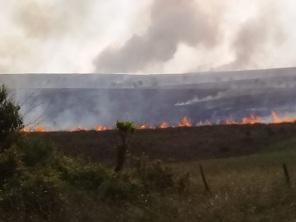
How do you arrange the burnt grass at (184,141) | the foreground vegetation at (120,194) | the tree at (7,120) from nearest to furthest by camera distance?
the foreground vegetation at (120,194), the tree at (7,120), the burnt grass at (184,141)

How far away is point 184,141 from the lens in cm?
4791

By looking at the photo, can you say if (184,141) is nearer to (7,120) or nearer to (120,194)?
(7,120)

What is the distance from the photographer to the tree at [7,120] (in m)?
23.1

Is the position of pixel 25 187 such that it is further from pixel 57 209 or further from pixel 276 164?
pixel 276 164

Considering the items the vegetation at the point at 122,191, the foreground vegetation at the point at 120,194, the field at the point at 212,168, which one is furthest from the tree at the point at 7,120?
the field at the point at 212,168

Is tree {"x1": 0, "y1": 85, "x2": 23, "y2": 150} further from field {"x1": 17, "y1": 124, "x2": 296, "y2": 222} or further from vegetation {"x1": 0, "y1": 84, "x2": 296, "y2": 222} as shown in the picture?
field {"x1": 17, "y1": 124, "x2": 296, "y2": 222}

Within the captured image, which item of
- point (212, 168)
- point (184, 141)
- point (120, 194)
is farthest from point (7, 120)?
point (184, 141)

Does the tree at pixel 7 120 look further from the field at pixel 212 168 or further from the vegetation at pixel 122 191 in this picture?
the field at pixel 212 168

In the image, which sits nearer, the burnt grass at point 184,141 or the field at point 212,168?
the field at point 212,168

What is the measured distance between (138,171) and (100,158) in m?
20.4

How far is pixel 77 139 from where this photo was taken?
4762 cm

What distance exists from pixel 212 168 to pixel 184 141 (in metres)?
14.2

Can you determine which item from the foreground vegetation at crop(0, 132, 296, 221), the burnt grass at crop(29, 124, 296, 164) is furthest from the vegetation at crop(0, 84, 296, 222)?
the burnt grass at crop(29, 124, 296, 164)

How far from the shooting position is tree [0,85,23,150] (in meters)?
23.1
